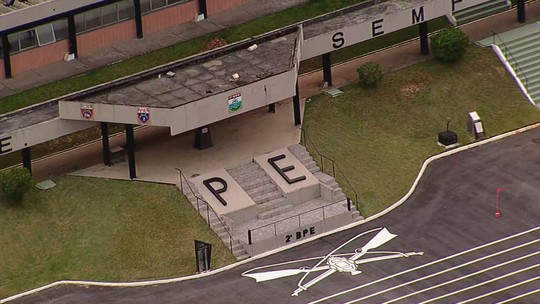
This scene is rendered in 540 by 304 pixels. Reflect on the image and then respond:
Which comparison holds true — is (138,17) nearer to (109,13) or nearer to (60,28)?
(109,13)

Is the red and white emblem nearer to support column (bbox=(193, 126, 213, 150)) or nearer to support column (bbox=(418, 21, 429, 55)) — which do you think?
support column (bbox=(193, 126, 213, 150))

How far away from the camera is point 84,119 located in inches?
4257

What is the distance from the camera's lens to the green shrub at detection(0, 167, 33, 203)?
348ft

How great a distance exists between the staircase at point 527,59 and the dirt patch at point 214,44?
17449 mm

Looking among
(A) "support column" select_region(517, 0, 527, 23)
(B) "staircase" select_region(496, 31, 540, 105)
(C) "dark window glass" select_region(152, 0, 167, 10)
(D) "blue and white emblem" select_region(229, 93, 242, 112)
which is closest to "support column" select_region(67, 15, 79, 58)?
(C) "dark window glass" select_region(152, 0, 167, 10)

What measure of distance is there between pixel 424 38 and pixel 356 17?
554cm

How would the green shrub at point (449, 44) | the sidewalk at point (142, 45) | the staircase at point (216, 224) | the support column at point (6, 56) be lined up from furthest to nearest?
the green shrub at point (449, 44), the sidewalk at point (142, 45), the support column at point (6, 56), the staircase at point (216, 224)

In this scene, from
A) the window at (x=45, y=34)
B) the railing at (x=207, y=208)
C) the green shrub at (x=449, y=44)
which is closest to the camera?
the railing at (x=207, y=208)

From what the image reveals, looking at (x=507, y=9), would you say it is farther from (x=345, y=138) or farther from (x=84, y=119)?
(x=84, y=119)

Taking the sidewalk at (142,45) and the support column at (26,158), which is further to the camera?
the sidewalk at (142,45)

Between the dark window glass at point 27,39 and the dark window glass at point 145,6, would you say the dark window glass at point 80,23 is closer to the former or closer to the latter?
the dark window glass at point 27,39

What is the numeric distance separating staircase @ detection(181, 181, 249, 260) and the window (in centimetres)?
1526

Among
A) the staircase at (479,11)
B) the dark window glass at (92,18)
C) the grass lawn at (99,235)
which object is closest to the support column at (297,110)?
the grass lawn at (99,235)

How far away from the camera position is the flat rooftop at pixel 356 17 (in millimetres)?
117688
